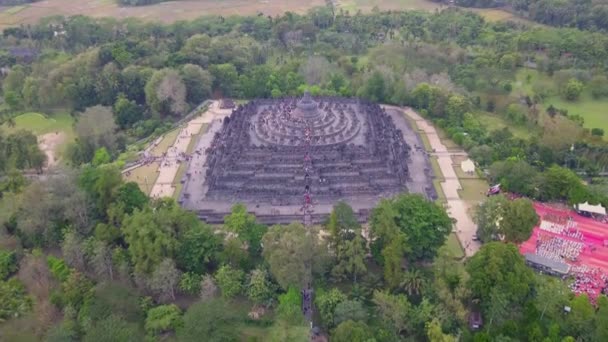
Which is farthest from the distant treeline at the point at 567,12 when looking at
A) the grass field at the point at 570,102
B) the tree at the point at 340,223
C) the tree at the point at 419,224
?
the tree at the point at 340,223

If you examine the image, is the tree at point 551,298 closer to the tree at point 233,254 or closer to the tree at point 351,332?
the tree at point 351,332

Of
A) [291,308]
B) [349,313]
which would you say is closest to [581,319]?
[349,313]

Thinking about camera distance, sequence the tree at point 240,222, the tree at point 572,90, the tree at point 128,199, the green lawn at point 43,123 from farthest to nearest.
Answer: the tree at point 572,90, the green lawn at point 43,123, the tree at point 128,199, the tree at point 240,222

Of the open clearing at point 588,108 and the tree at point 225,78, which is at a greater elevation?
the tree at point 225,78

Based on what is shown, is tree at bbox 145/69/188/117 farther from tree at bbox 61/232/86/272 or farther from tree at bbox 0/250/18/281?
tree at bbox 0/250/18/281

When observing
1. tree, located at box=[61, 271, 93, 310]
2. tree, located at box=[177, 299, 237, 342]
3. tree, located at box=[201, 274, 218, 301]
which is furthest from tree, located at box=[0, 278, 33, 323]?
tree, located at box=[177, 299, 237, 342]

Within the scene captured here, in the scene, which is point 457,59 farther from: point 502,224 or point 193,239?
point 193,239

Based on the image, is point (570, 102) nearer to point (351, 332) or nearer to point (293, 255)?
point (293, 255)
